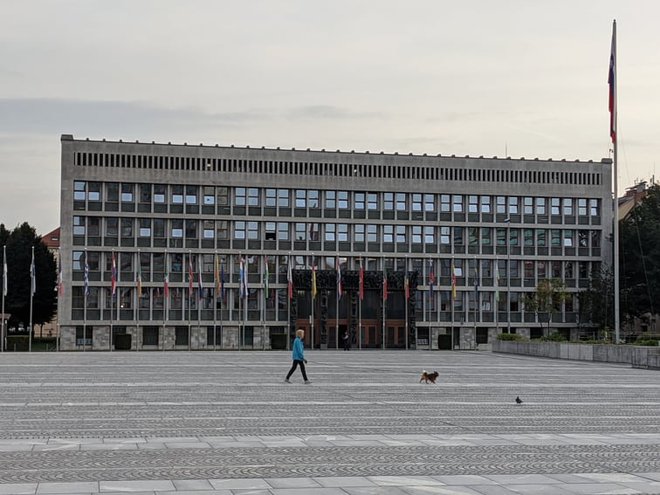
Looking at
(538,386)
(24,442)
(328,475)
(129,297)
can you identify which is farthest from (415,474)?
(129,297)

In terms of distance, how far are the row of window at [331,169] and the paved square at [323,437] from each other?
181ft

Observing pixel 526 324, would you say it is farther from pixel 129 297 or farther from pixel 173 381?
pixel 173 381

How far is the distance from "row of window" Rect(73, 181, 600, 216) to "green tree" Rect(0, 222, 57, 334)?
727 inches

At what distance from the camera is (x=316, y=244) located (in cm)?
9038

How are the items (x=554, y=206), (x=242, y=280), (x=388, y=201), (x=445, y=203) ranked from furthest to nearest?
(x=554, y=206), (x=445, y=203), (x=388, y=201), (x=242, y=280)

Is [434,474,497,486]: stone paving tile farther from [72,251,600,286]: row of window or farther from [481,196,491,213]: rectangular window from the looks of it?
[481,196,491,213]: rectangular window

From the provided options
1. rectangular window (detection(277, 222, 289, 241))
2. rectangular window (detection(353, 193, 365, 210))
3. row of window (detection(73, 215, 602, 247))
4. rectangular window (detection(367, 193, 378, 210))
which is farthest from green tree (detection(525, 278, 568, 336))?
rectangular window (detection(277, 222, 289, 241))

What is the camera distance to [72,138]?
8581 centimetres

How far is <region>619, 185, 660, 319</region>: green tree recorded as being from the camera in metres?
87.9

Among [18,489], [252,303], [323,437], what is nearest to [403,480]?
Answer: [18,489]

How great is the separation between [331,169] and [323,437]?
7392cm

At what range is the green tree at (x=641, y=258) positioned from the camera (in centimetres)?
8788

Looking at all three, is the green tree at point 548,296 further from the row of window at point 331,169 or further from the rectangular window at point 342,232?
the rectangular window at point 342,232

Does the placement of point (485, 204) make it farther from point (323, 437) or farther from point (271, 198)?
point (323, 437)
